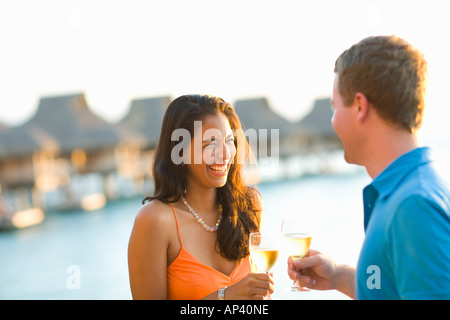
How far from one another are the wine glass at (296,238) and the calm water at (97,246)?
43mm

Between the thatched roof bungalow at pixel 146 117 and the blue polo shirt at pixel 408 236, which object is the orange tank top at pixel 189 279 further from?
the thatched roof bungalow at pixel 146 117

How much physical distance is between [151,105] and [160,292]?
121 ft

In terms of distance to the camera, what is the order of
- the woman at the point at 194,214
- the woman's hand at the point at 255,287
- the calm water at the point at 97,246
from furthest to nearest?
the calm water at the point at 97,246
the woman at the point at 194,214
the woman's hand at the point at 255,287

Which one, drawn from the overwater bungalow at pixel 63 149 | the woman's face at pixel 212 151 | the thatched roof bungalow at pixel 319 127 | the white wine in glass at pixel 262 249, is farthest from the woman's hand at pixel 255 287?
the thatched roof bungalow at pixel 319 127

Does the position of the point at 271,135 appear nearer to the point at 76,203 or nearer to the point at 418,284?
the point at 76,203

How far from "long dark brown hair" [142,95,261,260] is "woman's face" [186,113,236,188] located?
1.7 inches

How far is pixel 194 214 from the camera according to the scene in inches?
88.2

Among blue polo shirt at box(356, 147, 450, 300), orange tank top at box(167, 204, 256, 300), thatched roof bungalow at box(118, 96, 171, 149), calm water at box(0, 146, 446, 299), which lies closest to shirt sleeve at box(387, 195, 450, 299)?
blue polo shirt at box(356, 147, 450, 300)

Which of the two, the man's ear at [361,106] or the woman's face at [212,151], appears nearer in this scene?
the man's ear at [361,106]

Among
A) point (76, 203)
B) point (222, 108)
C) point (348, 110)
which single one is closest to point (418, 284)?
point (348, 110)

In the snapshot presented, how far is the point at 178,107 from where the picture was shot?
2.26m

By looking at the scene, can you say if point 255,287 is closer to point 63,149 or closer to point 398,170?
point 398,170

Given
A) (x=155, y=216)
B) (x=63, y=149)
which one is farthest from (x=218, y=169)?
(x=63, y=149)

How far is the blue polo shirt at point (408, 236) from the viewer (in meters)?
1.15
